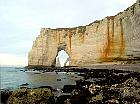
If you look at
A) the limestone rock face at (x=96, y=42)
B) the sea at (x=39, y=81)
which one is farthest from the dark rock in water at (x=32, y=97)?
the limestone rock face at (x=96, y=42)

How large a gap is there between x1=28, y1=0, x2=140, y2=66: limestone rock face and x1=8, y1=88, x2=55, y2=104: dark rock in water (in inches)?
1144

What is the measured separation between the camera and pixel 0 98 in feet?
46.4

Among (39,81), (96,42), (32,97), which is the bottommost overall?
(39,81)

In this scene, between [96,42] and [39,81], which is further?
[96,42]

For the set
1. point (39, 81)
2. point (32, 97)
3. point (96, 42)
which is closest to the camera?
point (32, 97)

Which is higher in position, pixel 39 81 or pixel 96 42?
pixel 96 42

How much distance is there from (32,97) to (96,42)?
4662 centimetres

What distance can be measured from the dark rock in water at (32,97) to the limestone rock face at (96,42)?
95.3 ft

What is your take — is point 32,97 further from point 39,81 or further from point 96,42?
point 96,42

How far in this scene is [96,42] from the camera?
5756cm

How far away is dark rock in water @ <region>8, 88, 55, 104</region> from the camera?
1156 cm

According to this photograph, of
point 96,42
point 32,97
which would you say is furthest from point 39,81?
point 96,42

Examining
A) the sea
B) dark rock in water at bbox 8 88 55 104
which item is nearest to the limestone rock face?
the sea

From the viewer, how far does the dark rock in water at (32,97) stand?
37.9 feet
